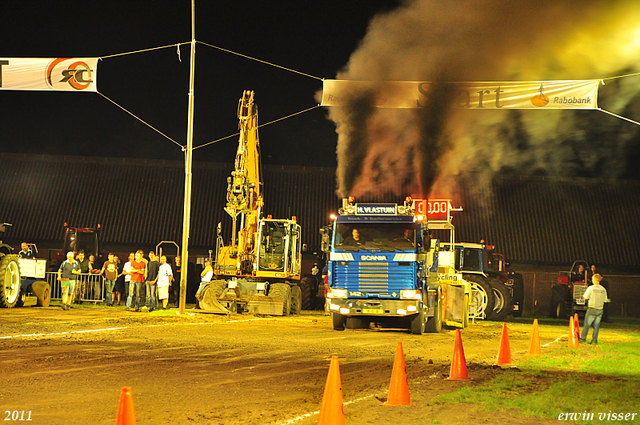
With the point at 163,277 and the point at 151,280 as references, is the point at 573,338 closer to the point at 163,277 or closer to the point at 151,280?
the point at 163,277

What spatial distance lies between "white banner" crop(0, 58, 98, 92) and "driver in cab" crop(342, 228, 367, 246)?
30.8 feet

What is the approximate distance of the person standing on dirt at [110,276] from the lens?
26.6 m

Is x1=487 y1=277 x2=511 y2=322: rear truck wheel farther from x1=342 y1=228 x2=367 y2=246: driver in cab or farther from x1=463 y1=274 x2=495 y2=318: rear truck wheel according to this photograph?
x1=342 y1=228 x2=367 y2=246: driver in cab

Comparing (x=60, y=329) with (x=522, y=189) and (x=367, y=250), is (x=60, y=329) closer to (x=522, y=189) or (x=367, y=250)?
(x=367, y=250)

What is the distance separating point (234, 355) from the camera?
13.0 meters

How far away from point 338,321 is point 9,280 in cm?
1109

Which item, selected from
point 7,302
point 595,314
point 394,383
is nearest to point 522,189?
point 595,314

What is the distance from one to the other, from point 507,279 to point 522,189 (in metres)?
19.2

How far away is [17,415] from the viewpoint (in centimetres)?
738

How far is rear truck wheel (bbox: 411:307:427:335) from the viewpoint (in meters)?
19.0

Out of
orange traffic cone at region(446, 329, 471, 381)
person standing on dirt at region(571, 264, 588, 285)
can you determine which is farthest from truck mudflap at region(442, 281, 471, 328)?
orange traffic cone at region(446, 329, 471, 381)

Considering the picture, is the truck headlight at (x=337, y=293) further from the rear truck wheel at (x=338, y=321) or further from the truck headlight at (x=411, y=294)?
the truck headlight at (x=411, y=294)

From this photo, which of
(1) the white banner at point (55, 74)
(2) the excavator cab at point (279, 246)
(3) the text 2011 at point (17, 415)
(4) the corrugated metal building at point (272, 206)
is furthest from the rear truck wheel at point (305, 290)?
(3) the text 2011 at point (17, 415)

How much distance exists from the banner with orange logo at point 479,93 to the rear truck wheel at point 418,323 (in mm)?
6900
